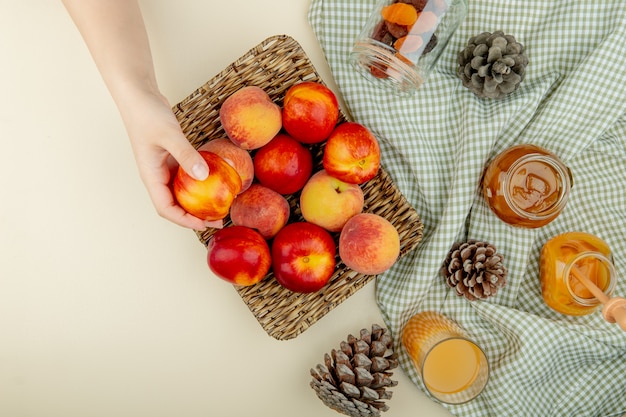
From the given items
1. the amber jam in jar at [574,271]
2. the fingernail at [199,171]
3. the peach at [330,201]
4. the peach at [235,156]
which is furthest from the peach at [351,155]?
the amber jam in jar at [574,271]

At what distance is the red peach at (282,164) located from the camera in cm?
92

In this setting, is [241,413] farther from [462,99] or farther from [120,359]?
[462,99]

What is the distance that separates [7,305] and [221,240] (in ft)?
1.30

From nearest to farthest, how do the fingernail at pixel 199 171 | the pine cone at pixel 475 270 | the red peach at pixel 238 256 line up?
the fingernail at pixel 199 171, the red peach at pixel 238 256, the pine cone at pixel 475 270

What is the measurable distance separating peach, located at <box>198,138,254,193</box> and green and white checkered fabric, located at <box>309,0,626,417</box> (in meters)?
0.22

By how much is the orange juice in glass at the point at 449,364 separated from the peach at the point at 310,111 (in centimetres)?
38

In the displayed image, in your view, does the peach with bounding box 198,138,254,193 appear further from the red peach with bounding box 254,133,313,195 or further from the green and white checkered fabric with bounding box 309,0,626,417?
the green and white checkered fabric with bounding box 309,0,626,417

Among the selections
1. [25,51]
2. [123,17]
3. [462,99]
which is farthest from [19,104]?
[462,99]

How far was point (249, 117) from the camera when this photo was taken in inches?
34.4

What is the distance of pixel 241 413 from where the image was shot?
1.00m

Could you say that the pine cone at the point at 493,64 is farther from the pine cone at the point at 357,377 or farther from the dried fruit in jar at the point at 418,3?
the pine cone at the point at 357,377

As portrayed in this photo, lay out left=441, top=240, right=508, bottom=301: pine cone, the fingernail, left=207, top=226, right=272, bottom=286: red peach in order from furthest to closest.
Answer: left=441, top=240, right=508, bottom=301: pine cone
left=207, top=226, right=272, bottom=286: red peach
the fingernail

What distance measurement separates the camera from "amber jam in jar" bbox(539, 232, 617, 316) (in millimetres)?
906

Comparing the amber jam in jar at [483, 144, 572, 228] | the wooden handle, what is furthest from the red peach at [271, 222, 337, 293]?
the wooden handle
